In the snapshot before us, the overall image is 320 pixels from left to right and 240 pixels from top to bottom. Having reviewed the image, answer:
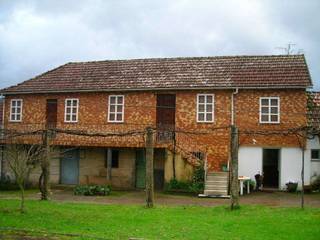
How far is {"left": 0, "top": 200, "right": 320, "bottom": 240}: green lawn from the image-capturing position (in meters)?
13.0

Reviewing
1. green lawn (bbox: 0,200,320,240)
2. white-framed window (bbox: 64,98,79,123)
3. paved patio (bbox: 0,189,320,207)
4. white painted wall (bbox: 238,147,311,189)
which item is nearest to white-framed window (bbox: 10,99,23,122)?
white-framed window (bbox: 64,98,79,123)

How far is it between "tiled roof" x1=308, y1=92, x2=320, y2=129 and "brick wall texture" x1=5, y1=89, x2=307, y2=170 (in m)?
0.68

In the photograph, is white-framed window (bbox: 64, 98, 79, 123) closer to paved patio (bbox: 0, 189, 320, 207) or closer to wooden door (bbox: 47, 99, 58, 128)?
wooden door (bbox: 47, 99, 58, 128)

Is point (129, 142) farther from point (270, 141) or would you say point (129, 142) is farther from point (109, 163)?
point (270, 141)

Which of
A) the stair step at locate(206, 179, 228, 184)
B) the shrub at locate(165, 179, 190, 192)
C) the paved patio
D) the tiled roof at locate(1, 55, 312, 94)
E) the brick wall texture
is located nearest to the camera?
the paved patio

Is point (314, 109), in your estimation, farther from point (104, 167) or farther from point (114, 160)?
point (104, 167)

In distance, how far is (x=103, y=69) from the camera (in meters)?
32.1

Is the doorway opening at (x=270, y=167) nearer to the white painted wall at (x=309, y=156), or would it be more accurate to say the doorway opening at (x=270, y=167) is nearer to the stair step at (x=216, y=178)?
the white painted wall at (x=309, y=156)

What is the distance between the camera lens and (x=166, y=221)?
15.3 metres

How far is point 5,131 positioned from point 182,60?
11698mm

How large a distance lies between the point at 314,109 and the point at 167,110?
8.46 m

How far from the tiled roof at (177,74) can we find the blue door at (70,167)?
163 inches

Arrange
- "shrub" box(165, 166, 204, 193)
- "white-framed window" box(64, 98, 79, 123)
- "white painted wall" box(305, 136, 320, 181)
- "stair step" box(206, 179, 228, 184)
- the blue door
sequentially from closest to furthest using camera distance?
"stair step" box(206, 179, 228, 184), "shrub" box(165, 166, 204, 193), "white painted wall" box(305, 136, 320, 181), the blue door, "white-framed window" box(64, 98, 79, 123)

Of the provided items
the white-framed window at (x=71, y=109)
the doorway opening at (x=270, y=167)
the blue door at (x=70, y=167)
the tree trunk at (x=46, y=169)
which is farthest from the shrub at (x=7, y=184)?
the doorway opening at (x=270, y=167)
